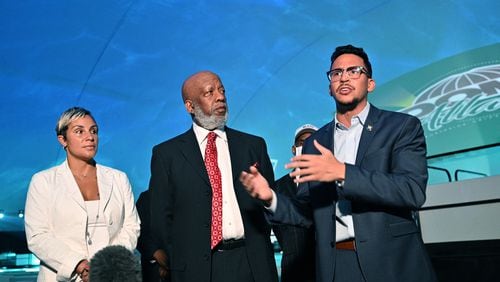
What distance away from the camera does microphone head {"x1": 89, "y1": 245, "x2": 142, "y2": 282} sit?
1.59 meters

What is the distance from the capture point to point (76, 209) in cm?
265

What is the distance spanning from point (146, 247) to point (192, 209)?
444mm

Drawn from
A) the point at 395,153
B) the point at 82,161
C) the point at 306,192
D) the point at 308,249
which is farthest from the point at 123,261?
the point at 308,249

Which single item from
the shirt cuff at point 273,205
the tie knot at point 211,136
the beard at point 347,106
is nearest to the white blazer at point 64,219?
the tie knot at point 211,136

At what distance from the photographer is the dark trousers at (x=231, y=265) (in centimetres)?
255

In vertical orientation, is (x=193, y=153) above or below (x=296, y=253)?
above

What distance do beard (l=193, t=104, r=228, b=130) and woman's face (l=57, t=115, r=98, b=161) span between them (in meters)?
0.60

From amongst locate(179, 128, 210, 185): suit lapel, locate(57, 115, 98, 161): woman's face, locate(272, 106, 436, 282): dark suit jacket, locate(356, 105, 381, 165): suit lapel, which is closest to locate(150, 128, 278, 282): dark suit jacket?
locate(179, 128, 210, 185): suit lapel

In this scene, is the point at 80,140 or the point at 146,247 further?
the point at 146,247

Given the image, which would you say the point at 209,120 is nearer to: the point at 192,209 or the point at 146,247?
the point at 192,209

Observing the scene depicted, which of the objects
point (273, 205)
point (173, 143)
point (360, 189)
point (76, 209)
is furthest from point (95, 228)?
point (360, 189)

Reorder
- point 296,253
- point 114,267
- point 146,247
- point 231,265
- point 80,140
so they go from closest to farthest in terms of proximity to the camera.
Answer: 1. point 114,267
2. point 231,265
3. point 80,140
4. point 146,247
5. point 296,253

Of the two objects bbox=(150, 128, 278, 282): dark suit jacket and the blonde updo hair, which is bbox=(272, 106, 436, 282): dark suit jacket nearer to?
bbox=(150, 128, 278, 282): dark suit jacket

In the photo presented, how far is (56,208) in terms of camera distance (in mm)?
2658
